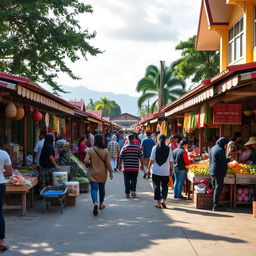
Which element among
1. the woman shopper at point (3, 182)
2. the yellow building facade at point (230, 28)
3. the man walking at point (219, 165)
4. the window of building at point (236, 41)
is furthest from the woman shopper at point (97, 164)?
the window of building at point (236, 41)

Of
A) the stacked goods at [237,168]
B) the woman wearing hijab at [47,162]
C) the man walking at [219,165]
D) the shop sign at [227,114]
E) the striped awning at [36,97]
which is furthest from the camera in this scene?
the shop sign at [227,114]

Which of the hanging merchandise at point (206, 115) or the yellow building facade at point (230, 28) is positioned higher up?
the yellow building facade at point (230, 28)

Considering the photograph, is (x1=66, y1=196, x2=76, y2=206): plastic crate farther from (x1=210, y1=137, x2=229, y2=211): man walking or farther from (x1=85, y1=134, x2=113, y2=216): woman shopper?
(x1=210, y1=137, x2=229, y2=211): man walking

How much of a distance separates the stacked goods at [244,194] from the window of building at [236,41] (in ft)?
21.5

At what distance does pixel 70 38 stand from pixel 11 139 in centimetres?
763

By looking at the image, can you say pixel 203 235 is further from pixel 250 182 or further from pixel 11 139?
pixel 11 139

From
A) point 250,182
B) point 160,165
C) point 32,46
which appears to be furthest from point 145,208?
point 32,46

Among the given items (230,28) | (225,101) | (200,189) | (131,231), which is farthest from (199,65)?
(131,231)

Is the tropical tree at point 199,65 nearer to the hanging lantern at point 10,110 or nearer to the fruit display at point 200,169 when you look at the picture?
the fruit display at point 200,169

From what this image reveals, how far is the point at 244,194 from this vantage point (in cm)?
894

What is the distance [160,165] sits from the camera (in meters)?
8.53

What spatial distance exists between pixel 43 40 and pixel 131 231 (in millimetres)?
14999

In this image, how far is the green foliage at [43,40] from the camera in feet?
59.4

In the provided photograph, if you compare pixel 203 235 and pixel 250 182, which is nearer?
pixel 203 235
